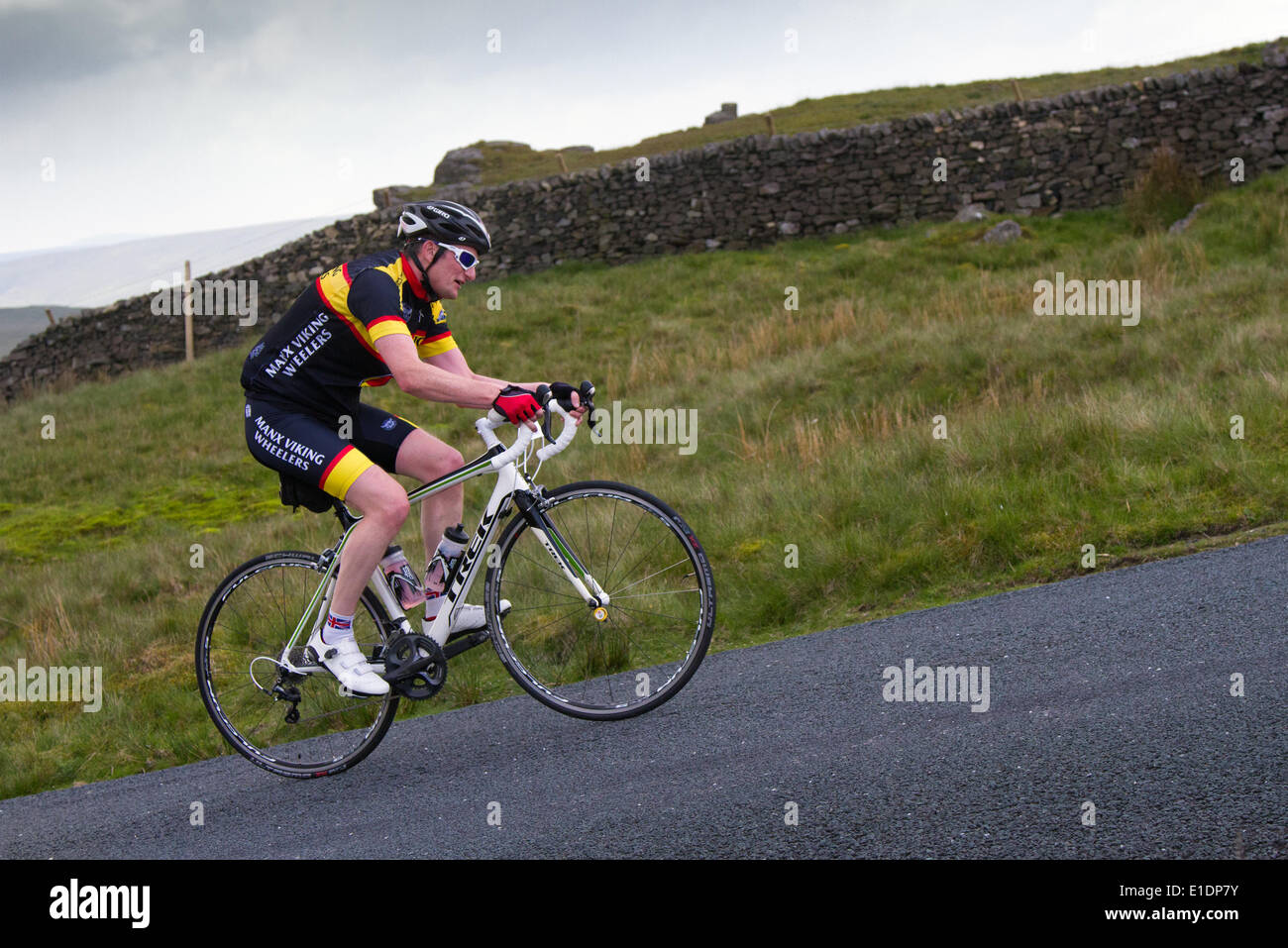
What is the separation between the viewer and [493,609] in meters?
4.70

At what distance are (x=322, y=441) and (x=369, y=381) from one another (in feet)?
1.43

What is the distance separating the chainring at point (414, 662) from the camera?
470cm

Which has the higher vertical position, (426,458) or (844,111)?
(844,111)

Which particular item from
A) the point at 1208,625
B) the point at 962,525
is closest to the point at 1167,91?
the point at 962,525

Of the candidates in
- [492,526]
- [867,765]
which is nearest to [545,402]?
[492,526]

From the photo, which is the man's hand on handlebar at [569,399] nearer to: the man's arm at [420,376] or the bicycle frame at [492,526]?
the bicycle frame at [492,526]

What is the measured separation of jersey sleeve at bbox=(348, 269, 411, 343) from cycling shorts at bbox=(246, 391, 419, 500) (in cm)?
56

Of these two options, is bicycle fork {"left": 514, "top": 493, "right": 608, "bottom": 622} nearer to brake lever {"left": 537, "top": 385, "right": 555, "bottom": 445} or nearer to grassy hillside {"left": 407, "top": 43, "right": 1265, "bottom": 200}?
brake lever {"left": 537, "top": 385, "right": 555, "bottom": 445}

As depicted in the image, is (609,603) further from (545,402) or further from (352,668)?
(352,668)

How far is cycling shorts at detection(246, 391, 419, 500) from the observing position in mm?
4605

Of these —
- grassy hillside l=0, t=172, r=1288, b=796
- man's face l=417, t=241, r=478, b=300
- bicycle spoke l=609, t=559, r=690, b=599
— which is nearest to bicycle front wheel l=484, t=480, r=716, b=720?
bicycle spoke l=609, t=559, r=690, b=599

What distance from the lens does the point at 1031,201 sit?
73.2 feet
